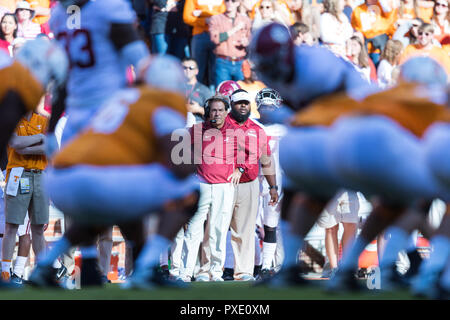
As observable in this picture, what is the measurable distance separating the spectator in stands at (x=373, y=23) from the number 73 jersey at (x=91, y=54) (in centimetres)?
640

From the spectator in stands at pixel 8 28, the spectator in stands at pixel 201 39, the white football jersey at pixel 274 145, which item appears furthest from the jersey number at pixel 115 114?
the spectator in stands at pixel 201 39

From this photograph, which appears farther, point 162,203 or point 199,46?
point 199,46

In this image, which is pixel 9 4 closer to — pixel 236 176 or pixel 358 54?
pixel 236 176

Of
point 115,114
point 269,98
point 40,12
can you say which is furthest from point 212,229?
point 40,12

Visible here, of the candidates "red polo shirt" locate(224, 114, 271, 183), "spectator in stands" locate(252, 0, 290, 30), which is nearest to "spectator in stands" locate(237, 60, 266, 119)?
"spectator in stands" locate(252, 0, 290, 30)

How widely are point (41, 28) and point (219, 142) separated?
3.07 metres

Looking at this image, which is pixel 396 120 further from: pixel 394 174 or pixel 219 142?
pixel 219 142

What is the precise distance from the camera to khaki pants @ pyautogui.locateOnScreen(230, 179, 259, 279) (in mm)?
8203

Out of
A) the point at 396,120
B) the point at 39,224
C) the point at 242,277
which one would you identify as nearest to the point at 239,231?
the point at 242,277

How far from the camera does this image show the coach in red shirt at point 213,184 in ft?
26.2

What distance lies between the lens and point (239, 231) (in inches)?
325

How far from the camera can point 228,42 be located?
9.91m

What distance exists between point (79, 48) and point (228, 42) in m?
4.59
